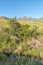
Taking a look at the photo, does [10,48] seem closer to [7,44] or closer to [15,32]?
[7,44]

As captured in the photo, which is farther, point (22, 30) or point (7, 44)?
point (22, 30)

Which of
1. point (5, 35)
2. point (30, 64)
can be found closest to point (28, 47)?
point (5, 35)

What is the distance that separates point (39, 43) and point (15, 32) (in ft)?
13.7

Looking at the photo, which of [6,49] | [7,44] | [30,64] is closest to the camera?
[30,64]

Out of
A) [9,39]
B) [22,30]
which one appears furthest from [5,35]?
[22,30]

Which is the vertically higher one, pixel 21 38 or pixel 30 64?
pixel 30 64

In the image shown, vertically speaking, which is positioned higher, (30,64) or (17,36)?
(30,64)

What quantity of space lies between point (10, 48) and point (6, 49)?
Answer: 900mm

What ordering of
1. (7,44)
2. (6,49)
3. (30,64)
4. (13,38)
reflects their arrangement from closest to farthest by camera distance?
(30,64) → (6,49) → (7,44) → (13,38)

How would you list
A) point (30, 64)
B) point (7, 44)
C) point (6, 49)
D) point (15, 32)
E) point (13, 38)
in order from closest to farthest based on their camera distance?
point (30, 64), point (6, 49), point (7, 44), point (13, 38), point (15, 32)

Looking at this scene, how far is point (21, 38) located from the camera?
27141mm

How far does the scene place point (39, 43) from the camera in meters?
25.4

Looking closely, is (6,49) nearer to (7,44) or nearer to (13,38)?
(7,44)

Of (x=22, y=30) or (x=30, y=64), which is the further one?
(x=22, y=30)
